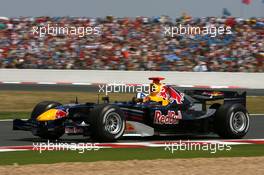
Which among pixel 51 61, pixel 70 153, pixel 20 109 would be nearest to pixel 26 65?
pixel 51 61

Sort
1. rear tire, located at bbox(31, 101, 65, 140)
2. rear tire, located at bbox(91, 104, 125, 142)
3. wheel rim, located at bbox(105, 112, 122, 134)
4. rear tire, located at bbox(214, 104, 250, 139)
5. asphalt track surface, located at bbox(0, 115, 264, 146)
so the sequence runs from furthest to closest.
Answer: rear tire, located at bbox(214, 104, 250, 139) < asphalt track surface, located at bbox(0, 115, 264, 146) < rear tire, located at bbox(31, 101, 65, 140) < wheel rim, located at bbox(105, 112, 122, 134) < rear tire, located at bbox(91, 104, 125, 142)

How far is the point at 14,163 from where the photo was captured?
8.98 m

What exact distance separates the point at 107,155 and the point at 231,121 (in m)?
3.35

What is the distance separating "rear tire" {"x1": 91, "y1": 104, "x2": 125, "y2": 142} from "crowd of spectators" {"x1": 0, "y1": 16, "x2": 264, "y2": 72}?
18.2m

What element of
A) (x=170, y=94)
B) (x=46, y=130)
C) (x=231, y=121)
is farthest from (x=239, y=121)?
(x=46, y=130)

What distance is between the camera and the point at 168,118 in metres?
12.4

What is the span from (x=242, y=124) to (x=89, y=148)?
333 cm

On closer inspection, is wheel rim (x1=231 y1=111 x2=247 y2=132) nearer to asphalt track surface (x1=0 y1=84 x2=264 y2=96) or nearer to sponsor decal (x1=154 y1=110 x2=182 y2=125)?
sponsor decal (x1=154 y1=110 x2=182 y2=125)

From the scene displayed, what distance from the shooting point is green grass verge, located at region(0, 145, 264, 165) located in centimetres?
941

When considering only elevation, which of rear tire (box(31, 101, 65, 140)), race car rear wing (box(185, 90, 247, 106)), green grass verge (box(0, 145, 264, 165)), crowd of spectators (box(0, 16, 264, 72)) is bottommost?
green grass verge (box(0, 145, 264, 165))

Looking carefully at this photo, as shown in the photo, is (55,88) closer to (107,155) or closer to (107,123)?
(107,123)

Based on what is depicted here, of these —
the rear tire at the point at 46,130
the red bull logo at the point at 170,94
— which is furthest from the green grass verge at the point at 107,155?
the red bull logo at the point at 170,94

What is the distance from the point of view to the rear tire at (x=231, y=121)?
12617 millimetres

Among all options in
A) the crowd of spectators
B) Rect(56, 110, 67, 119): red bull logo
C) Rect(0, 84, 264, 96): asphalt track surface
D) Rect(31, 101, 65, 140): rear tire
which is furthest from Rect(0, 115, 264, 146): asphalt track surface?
the crowd of spectators
